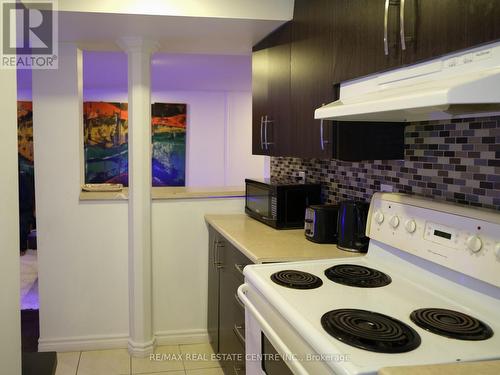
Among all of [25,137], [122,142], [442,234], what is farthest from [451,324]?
[25,137]

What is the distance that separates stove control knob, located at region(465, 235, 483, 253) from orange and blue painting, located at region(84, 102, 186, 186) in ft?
17.1

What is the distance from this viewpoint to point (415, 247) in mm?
1467

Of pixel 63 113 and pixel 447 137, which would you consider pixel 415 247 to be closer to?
pixel 447 137

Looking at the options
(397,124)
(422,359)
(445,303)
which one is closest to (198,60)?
(397,124)

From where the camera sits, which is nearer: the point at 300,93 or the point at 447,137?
the point at 447,137

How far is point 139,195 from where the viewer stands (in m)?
Result: 2.72

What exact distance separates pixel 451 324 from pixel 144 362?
6.85 ft

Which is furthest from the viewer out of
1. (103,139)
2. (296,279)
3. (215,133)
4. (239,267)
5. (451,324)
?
(215,133)

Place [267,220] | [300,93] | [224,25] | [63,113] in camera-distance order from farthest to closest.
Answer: [63,113] → [267,220] → [224,25] → [300,93]

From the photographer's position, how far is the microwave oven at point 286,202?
2398 mm

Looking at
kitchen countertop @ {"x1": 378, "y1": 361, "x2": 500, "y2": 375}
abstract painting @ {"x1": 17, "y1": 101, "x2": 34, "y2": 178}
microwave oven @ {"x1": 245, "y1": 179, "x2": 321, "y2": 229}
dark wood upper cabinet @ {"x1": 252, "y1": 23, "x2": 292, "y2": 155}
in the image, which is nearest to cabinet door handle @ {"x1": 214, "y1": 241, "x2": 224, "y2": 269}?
microwave oven @ {"x1": 245, "y1": 179, "x2": 321, "y2": 229}

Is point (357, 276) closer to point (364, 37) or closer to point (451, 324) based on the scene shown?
point (451, 324)

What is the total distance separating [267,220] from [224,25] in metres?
1.09

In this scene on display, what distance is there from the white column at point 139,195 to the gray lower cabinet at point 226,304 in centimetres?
41
